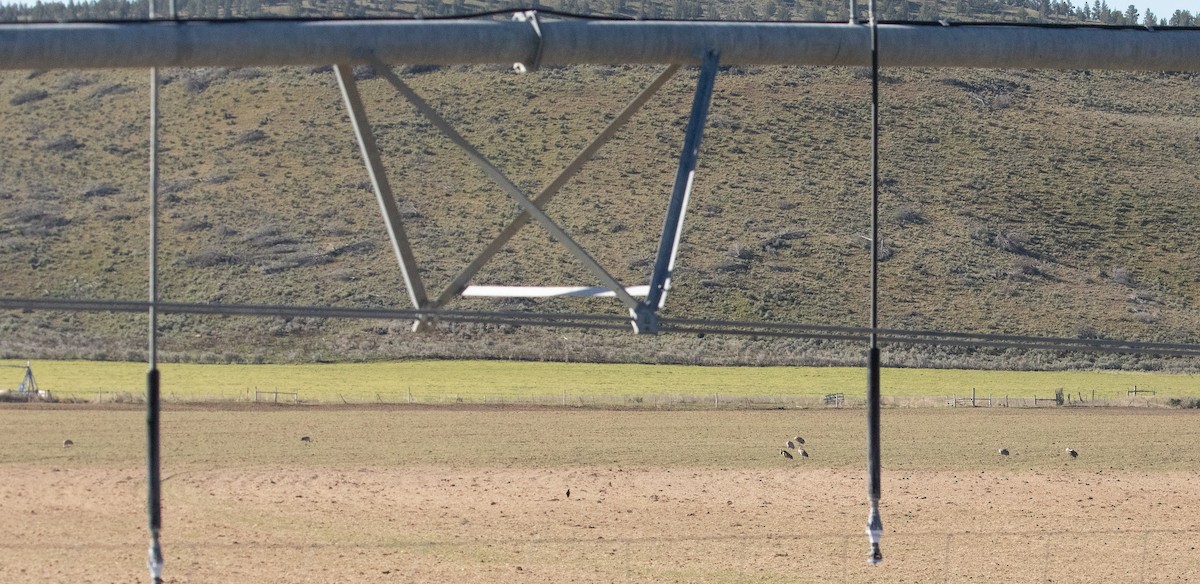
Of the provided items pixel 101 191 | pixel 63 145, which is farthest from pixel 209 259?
pixel 63 145

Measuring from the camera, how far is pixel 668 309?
71562 mm

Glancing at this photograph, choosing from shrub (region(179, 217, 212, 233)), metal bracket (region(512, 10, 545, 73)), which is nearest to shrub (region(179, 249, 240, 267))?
shrub (region(179, 217, 212, 233))

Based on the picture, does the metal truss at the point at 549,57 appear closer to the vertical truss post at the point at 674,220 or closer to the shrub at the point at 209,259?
the vertical truss post at the point at 674,220

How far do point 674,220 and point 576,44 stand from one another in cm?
199

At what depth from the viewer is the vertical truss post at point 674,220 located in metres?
13.2

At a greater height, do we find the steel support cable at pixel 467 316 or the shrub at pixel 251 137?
the steel support cable at pixel 467 316

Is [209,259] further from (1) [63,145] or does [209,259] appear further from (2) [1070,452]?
(2) [1070,452]

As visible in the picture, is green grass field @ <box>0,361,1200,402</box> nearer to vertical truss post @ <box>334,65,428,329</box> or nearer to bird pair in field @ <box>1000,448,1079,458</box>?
bird pair in field @ <box>1000,448,1079,458</box>

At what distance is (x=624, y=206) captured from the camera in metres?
87.6

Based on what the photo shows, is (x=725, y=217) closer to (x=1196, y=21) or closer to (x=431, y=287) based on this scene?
(x=431, y=287)

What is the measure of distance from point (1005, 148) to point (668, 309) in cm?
3895

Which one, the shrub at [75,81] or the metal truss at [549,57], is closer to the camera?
the metal truss at [549,57]

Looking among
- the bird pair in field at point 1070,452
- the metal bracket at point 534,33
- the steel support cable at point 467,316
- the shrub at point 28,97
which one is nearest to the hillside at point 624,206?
the shrub at point 28,97

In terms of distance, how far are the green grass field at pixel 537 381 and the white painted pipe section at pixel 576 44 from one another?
35.8 metres
